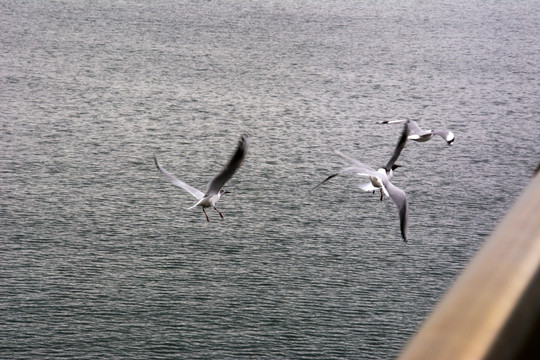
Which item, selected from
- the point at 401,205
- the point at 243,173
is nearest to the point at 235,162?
the point at 401,205

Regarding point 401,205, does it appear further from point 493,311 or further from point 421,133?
point 493,311

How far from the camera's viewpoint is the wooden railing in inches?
2.9

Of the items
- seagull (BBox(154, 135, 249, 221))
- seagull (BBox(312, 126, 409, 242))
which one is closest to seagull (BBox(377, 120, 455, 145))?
seagull (BBox(312, 126, 409, 242))

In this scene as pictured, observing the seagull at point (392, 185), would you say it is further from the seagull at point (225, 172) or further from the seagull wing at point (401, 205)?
the seagull at point (225, 172)

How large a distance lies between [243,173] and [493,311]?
1.43 metres

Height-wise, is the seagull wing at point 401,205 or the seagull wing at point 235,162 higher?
the seagull wing at point 235,162

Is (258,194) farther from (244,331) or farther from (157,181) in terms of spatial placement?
(244,331)

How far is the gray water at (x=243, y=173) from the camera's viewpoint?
1.04 metres

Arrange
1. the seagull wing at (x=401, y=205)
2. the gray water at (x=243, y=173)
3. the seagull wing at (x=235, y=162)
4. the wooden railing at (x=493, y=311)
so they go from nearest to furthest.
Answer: the wooden railing at (x=493, y=311) < the seagull wing at (x=235, y=162) < the seagull wing at (x=401, y=205) < the gray water at (x=243, y=173)

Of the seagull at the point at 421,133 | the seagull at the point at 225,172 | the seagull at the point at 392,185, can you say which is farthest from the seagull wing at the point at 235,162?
the seagull at the point at 421,133


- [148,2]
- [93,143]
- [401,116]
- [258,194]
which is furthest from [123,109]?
[148,2]

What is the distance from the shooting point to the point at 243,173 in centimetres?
151

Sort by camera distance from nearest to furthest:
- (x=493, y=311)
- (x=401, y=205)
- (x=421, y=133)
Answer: (x=493, y=311)
(x=401, y=205)
(x=421, y=133)

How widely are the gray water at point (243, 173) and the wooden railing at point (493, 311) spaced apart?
90cm
